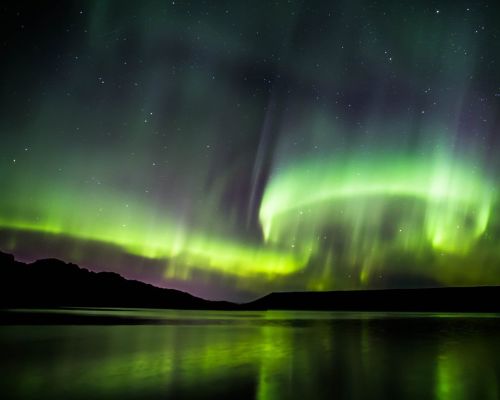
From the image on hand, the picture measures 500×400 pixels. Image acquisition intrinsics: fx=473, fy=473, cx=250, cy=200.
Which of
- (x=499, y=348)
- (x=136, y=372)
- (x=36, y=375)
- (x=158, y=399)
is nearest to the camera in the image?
(x=158, y=399)

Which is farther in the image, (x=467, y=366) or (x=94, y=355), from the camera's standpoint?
(x=94, y=355)

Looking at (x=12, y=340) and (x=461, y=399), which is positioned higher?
(x=461, y=399)

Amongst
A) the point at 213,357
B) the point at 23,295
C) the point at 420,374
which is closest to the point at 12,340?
the point at 213,357

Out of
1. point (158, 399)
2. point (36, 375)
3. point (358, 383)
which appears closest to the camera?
point (158, 399)

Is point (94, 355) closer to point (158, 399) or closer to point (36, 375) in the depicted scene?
point (36, 375)

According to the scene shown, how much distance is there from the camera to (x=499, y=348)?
2389 centimetres

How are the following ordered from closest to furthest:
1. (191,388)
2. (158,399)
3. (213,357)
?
1. (158,399)
2. (191,388)
3. (213,357)

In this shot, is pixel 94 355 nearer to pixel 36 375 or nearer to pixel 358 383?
pixel 36 375

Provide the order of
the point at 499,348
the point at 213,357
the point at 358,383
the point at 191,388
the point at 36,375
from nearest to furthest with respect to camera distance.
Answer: the point at 191,388
the point at 358,383
the point at 36,375
the point at 213,357
the point at 499,348

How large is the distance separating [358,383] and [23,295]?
7900 inches

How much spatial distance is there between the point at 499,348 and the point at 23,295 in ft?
642

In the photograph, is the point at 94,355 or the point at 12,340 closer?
the point at 94,355

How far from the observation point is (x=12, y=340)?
25125 mm

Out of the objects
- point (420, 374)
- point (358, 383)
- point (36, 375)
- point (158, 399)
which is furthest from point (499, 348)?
point (36, 375)
